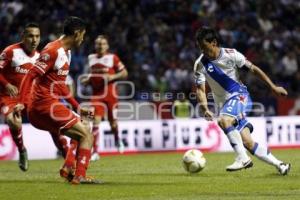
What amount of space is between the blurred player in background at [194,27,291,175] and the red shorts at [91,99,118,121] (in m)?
5.72

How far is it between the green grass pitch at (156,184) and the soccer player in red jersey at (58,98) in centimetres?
51

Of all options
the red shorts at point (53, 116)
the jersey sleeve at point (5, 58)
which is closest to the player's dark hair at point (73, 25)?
the red shorts at point (53, 116)

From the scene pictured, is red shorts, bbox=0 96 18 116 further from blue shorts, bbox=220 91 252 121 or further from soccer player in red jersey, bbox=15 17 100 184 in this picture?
blue shorts, bbox=220 91 252 121

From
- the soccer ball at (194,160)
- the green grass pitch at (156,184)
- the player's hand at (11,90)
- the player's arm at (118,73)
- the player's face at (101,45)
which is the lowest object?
the green grass pitch at (156,184)

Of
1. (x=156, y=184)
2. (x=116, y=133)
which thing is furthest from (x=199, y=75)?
(x=116, y=133)

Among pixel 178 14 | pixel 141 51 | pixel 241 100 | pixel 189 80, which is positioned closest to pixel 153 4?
pixel 178 14

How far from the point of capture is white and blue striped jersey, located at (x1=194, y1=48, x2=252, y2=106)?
449 inches

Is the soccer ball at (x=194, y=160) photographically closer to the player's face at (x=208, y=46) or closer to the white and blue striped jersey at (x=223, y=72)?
the white and blue striped jersey at (x=223, y=72)

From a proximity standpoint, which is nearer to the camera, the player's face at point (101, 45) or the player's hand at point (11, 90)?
the player's hand at point (11, 90)

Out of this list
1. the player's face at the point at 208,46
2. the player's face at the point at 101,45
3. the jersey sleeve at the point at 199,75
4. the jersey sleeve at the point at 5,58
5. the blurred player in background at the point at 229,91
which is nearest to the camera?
the blurred player in background at the point at 229,91

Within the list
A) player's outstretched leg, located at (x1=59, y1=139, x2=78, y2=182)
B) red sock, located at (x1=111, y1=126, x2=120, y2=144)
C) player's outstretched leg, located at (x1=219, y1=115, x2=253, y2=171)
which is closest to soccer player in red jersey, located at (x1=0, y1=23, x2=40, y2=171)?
player's outstretched leg, located at (x1=59, y1=139, x2=78, y2=182)

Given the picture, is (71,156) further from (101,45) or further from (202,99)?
(101,45)

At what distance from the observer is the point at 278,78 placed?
23.1m

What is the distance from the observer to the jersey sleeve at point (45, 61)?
33.4 feet
